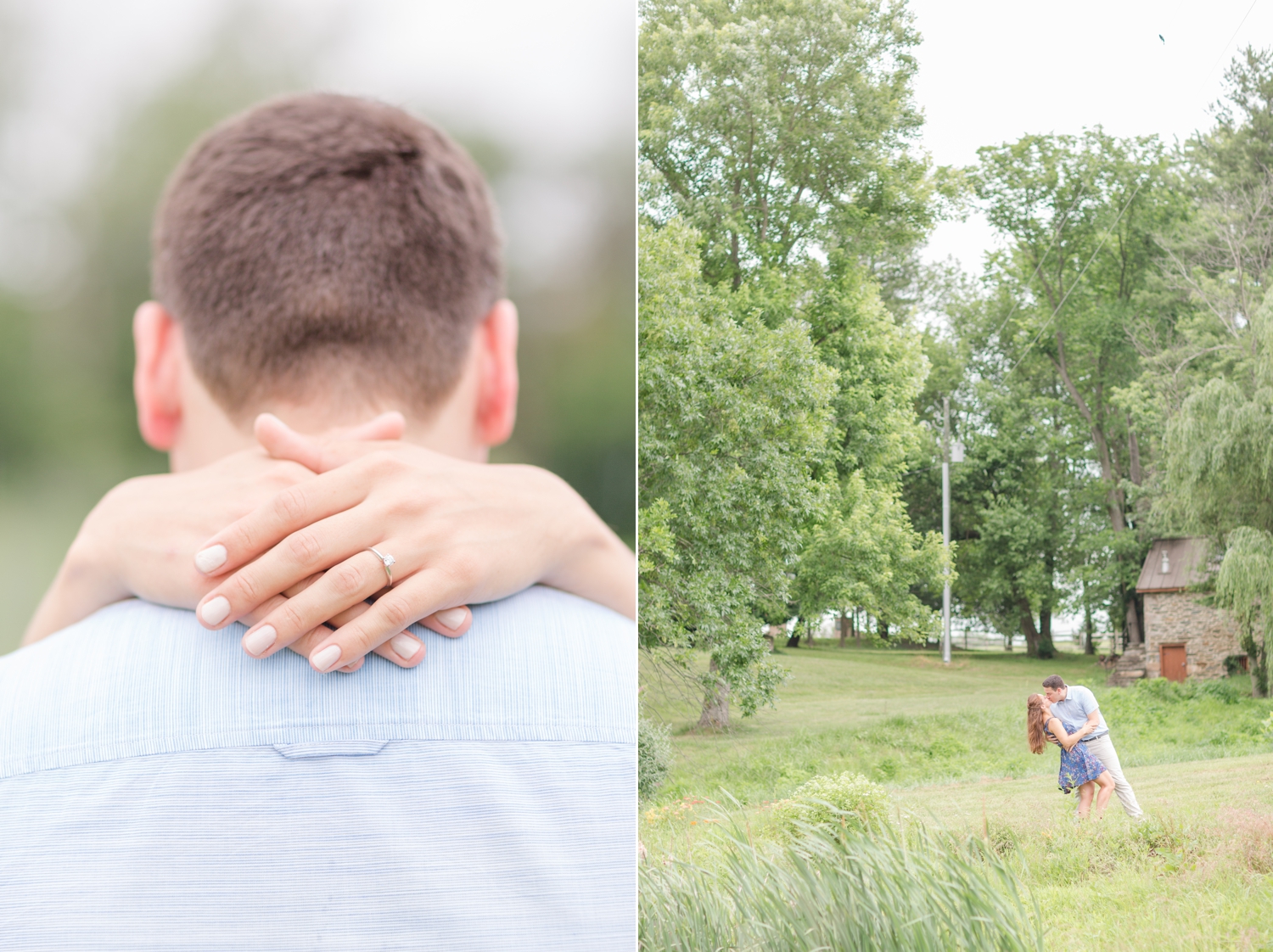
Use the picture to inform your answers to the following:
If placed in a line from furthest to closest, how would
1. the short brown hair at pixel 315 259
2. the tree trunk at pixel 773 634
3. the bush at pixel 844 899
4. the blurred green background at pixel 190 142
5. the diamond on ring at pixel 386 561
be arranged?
the tree trunk at pixel 773 634, the bush at pixel 844 899, the blurred green background at pixel 190 142, the short brown hair at pixel 315 259, the diamond on ring at pixel 386 561

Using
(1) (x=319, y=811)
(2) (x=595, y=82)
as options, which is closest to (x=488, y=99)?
(2) (x=595, y=82)

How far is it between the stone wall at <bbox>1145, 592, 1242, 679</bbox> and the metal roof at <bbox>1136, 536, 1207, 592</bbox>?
0.10ft

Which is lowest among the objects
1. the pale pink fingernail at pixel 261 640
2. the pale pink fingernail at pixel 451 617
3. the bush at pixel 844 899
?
the bush at pixel 844 899

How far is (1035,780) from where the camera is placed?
277 cm

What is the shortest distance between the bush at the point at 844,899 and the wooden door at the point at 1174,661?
0.77 meters

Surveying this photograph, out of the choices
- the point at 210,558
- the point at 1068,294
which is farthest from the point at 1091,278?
the point at 210,558

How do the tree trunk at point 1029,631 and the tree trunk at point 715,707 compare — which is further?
the tree trunk at point 715,707

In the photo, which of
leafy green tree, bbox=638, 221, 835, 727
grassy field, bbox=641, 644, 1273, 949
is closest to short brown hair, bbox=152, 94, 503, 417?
leafy green tree, bbox=638, 221, 835, 727

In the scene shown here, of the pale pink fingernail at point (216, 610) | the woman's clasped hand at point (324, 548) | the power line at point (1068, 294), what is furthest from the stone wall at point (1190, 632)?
the pale pink fingernail at point (216, 610)

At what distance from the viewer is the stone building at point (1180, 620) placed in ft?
9.12

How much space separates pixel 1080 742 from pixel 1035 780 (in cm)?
18

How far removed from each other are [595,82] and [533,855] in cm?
188

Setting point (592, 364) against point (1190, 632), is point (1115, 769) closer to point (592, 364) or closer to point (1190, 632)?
point (1190, 632)

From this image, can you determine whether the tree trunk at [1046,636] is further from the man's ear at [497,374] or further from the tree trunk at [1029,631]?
the man's ear at [497,374]
